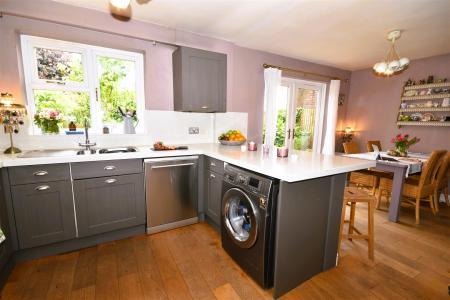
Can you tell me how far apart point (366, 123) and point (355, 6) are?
3143mm

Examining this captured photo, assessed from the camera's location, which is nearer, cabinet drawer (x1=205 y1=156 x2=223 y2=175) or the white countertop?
the white countertop

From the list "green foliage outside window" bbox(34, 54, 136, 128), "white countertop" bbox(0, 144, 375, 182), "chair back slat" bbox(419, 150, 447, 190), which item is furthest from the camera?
"chair back slat" bbox(419, 150, 447, 190)

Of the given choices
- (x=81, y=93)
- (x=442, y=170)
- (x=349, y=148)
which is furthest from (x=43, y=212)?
(x=442, y=170)

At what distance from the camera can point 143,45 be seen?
8.41ft

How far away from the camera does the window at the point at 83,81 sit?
2.19 m

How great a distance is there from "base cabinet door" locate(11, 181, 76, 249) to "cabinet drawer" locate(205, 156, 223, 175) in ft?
4.21

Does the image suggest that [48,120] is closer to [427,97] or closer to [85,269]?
[85,269]

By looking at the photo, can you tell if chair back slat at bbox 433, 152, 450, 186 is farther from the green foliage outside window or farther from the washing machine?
the green foliage outside window

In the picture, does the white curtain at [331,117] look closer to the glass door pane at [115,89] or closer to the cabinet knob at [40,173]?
the glass door pane at [115,89]

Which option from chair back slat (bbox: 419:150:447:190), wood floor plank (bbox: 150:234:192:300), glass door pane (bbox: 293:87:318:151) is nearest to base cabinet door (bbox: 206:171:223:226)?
wood floor plank (bbox: 150:234:192:300)

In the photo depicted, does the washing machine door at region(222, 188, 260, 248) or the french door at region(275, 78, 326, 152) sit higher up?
the french door at region(275, 78, 326, 152)

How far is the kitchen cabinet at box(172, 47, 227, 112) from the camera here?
2.49 metres

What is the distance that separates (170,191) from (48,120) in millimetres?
1470

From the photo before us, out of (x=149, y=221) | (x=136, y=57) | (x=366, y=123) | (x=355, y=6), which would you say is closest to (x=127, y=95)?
(x=136, y=57)
